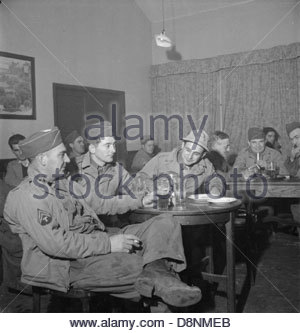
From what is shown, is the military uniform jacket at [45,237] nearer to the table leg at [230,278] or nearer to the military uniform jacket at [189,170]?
the table leg at [230,278]

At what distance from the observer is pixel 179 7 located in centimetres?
770

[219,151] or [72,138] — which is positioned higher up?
[72,138]

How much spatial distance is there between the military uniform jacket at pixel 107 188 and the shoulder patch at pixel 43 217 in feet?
2.11

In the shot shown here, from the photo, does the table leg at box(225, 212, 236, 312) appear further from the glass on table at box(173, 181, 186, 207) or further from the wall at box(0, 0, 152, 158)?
the wall at box(0, 0, 152, 158)

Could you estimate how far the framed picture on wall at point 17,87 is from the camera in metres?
5.07

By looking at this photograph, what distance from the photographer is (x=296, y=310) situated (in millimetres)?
2518

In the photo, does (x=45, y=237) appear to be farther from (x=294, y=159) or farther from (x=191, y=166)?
(x=294, y=159)

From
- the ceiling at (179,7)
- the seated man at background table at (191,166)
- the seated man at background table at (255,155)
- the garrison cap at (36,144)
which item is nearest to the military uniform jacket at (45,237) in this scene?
the garrison cap at (36,144)

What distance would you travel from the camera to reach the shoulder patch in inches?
71.2

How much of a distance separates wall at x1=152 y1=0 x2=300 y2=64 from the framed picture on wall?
3.70 metres

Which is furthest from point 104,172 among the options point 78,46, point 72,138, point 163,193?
point 78,46

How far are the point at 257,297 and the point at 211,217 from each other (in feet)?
3.12
